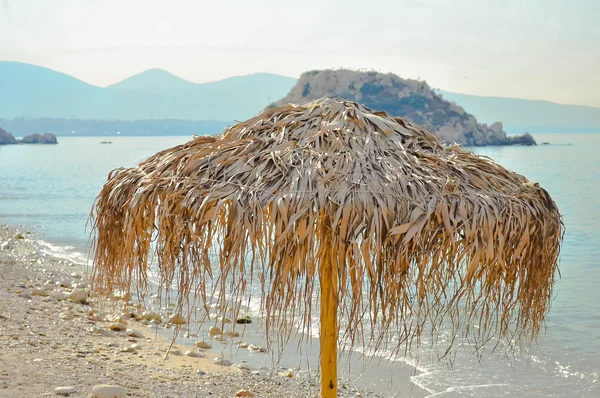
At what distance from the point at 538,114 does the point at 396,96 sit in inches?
2048

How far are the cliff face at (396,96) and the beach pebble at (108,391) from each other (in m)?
75.3

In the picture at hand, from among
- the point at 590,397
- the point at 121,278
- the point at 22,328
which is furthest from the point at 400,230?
the point at 590,397

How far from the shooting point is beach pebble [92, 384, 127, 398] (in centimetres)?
409

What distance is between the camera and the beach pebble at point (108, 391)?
4.09 m

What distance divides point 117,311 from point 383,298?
475 cm

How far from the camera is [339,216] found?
2584 millimetres

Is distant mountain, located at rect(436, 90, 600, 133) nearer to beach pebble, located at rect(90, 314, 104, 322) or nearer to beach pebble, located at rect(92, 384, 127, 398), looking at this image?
beach pebble, located at rect(90, 314, 104, 322)

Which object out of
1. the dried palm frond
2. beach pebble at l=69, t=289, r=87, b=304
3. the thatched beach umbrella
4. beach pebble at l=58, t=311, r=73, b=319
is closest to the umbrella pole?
the thatched beach umbrella

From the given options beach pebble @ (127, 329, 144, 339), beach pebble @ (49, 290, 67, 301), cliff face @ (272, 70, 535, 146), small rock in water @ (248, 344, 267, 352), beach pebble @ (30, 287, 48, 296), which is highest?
cliff face @ (272, 70, 535, 146)

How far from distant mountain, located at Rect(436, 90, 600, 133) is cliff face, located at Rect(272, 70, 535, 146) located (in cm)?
2419

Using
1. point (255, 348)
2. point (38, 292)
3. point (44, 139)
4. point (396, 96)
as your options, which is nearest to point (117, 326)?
point (255, 348)

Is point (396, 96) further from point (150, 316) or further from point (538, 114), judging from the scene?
point (150, 316)

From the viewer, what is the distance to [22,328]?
557 centimetres

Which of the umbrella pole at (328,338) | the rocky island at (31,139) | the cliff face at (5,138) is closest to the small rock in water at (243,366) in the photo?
the umbrella pole at (328,338)
